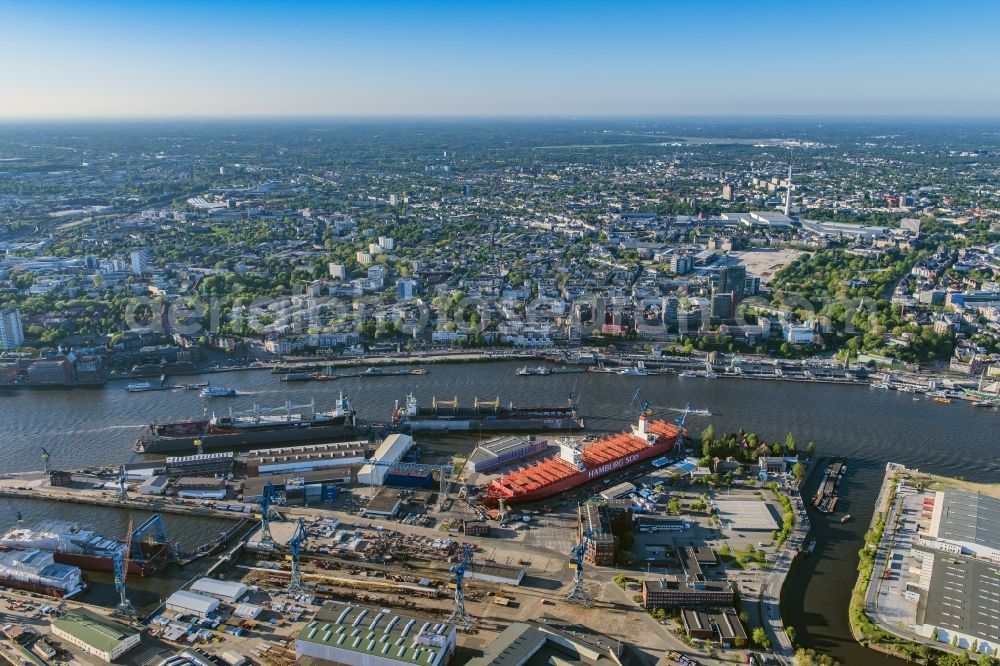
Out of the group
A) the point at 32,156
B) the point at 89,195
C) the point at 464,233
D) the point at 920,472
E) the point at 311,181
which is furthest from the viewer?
the point at 32,156

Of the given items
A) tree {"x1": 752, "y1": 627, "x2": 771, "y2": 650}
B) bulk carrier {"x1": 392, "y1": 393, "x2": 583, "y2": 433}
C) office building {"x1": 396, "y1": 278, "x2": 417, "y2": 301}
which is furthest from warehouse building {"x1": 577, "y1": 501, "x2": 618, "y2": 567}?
office building {"x1": 396, "y1": 278, "x2": 417, "y2": 301}

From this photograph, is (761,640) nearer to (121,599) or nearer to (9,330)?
(121,599)

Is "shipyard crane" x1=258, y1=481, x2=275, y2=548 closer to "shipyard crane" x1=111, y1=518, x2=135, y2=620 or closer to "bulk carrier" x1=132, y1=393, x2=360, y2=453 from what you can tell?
"shipyard crane" x1=111, y1=518, x2=135, y2=620

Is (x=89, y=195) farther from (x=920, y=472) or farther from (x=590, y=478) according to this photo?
(x=920, y=472)

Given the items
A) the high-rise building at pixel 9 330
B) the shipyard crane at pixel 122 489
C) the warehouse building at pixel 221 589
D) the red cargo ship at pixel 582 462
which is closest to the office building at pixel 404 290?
the high-rise building at pixel 9 330

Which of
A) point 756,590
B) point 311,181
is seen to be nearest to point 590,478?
point 756,590
